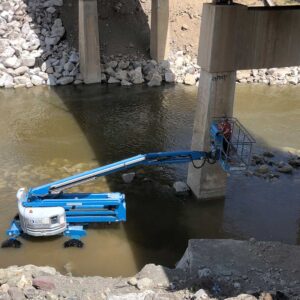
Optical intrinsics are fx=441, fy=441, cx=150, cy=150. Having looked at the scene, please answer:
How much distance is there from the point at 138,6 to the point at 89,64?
289 inches

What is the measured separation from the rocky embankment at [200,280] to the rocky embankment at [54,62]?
1835 cm

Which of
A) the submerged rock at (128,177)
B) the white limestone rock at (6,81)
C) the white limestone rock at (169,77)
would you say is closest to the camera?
the submerged rock at (128,177)

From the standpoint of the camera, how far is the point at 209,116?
44.9 feet

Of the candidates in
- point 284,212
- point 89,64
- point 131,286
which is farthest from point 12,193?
point 89,64

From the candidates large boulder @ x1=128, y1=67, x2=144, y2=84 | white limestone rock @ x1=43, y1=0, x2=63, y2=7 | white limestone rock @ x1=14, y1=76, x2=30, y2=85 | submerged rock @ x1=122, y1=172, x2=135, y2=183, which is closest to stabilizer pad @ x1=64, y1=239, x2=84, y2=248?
submerged rock @ x1=122, y1=172, x2=135, y2=183

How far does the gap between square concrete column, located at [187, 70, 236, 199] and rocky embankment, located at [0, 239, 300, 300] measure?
4325 mm

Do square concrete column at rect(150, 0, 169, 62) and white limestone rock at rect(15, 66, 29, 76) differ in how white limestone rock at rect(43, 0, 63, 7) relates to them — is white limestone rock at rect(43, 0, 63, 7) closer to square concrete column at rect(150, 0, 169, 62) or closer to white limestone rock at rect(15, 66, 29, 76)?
white limestone rock at rect(15, 66, 29, 76)

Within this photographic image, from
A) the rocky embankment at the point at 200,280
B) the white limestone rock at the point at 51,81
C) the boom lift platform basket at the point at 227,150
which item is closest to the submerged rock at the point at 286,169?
the boom lift platform basket at the point at 227,150

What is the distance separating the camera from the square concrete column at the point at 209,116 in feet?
44.0

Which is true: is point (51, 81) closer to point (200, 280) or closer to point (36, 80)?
point (36, 80)

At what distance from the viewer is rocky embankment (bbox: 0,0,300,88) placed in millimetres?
26891

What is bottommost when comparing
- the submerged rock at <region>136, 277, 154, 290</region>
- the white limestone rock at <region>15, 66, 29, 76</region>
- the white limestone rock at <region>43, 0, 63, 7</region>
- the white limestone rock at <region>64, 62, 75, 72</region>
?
the submerged rock at <region>136, 277, 154, 290</region>

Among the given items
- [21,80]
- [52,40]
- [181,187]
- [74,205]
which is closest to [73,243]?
[74,205]

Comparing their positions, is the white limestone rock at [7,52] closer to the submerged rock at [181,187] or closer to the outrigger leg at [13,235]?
the submerged rock at [181,187]
